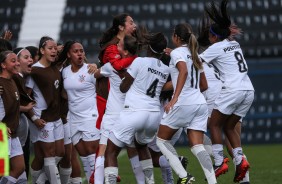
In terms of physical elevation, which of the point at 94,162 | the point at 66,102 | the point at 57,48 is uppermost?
the point at 57,48

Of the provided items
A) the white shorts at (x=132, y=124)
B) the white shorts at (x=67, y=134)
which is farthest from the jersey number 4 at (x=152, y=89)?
the white shorts at (x=67, y=134)

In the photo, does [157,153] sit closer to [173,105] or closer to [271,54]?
[173,105]

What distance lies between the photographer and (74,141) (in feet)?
34.6

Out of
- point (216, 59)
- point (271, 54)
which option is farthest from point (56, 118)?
point (271, 54)

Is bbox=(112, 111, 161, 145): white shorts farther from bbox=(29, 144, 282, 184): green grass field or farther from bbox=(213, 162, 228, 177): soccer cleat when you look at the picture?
bbox=(29, 144, 282, 184): green grass field

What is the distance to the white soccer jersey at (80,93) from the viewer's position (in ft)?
33.9

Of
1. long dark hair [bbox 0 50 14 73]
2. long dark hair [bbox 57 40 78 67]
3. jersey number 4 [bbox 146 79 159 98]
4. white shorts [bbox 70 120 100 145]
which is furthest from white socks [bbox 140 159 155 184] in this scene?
long dark hair [bbox 0 50 14 73]

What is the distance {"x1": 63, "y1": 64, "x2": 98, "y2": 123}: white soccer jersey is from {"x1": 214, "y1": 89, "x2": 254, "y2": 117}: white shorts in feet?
4.90

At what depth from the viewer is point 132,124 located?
898cm

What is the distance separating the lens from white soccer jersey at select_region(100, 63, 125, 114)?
954cm

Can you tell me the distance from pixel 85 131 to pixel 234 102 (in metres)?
1.78

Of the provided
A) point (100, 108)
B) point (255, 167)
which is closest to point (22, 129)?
point (100, 108)

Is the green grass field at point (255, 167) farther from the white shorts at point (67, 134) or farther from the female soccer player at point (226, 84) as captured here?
the white shorts at point (67, 134)

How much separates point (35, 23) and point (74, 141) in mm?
14329
